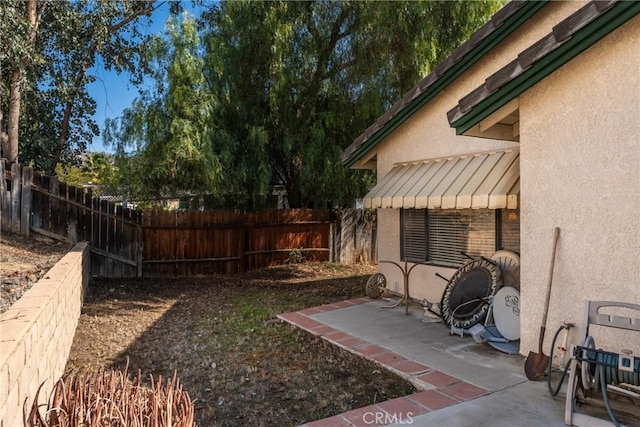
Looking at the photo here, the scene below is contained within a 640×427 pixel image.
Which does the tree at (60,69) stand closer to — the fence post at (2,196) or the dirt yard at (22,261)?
the fence post at (2,196)

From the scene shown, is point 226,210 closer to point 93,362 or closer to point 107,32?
point 107,32

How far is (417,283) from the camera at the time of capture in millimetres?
10508

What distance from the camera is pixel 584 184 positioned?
575 centimetres

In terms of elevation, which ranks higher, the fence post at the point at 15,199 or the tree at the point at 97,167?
the tree at the point at 97,167

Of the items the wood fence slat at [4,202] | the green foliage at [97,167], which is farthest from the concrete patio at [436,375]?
the green foliage at [97,167]

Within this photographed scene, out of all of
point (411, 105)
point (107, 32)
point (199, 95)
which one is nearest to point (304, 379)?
point (411, 105)

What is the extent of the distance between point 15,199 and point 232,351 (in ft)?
26.7

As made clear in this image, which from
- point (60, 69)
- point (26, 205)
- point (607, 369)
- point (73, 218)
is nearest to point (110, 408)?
point (607, 369)

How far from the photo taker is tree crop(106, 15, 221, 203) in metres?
13.0

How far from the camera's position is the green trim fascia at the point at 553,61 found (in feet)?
16.6

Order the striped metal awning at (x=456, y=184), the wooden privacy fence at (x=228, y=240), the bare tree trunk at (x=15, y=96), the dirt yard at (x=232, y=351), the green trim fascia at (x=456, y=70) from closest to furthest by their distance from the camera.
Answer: the dirt yard at (x=232, y=351) < the striped metal awning at (x=456, y=184) < the green trim fascia at (x=456, y=70) < the bare tree trunk at (x=15, y=96) < the wooden privacy fence at (x=228, y=240)

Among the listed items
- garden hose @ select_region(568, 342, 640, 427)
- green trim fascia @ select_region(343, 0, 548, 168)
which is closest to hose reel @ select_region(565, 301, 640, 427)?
garden hose @ select_region(568, 342, 640, 427)

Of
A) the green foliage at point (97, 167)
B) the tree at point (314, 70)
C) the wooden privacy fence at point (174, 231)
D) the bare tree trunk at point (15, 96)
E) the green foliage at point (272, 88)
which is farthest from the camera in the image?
the green foliage at point (97, 167)

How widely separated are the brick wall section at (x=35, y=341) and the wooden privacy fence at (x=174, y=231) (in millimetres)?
5163
